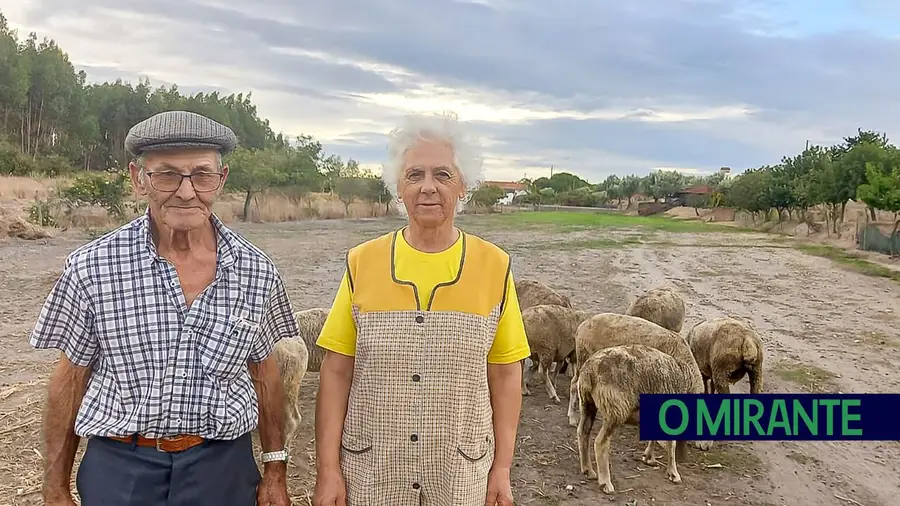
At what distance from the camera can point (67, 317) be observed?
2.32 meters

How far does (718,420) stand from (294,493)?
3554 millimetres

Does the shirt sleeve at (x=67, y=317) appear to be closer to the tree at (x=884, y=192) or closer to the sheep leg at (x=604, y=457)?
the sheep leg at (x=604, y=457)

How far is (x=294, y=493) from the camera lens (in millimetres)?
5273

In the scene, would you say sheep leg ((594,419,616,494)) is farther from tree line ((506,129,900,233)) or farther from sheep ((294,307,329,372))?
tree line ((506,129,900,233))

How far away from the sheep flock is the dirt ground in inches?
9.6

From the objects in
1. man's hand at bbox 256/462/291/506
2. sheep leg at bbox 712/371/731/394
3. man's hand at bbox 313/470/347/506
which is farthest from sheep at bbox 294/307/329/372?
man's hand at bbox 313/470/347/506

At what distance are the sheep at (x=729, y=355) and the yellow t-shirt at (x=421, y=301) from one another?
512cm

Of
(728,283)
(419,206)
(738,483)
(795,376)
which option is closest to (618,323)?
(738,483)

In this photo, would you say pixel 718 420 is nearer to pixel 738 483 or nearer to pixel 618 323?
pixel 738 483

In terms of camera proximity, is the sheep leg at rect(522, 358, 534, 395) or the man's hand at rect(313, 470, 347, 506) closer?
the man's hand at rect(313, 470, 347, 506)

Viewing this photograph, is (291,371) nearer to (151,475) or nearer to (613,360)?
(613,360)

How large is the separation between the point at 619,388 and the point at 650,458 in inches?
37.3

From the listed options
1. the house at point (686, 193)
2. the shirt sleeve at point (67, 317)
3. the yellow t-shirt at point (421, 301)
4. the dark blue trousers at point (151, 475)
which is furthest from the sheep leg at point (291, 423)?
the house at point (686, 193)

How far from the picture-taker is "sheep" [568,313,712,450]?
6762mm
